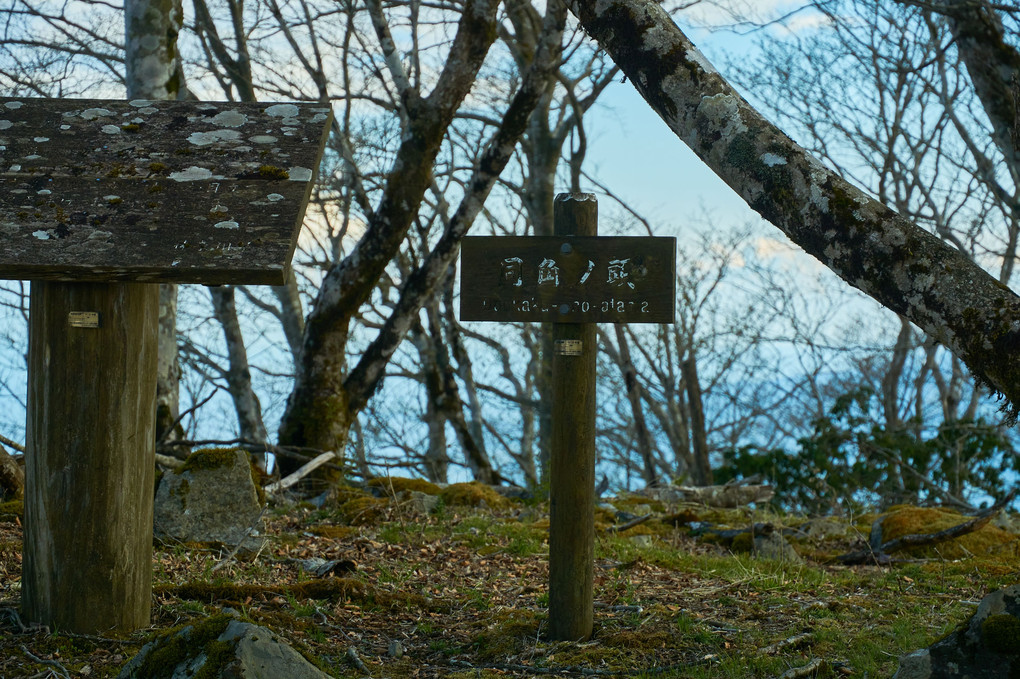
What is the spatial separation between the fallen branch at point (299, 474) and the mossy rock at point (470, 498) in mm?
1140

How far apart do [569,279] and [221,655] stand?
7.94 feet

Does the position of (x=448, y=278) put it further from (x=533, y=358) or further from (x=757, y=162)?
(x=533, y=358)

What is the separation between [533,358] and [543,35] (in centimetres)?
1125

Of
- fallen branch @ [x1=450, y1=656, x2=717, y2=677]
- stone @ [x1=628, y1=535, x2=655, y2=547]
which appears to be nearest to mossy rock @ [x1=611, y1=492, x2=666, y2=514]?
stone @ [x1=628, y1=535, x2=655, y2=547]

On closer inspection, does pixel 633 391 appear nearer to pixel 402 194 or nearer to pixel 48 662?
pixel 402 194

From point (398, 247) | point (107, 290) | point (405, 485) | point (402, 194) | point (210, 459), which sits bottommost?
point (405, 485)

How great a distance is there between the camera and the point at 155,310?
14.0 ft

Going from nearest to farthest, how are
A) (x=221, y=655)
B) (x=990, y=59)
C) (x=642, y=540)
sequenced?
(x=221, y=655), (x=990, y=59), (x=642, y=540)

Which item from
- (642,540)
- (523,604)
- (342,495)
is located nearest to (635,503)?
(642,540)

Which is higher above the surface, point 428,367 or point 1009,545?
point 428,367

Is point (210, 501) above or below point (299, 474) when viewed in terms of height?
below

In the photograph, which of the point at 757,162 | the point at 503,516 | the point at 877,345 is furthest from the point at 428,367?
the point at 877,345

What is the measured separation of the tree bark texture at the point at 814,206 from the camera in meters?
3.47

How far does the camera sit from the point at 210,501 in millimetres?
5996
